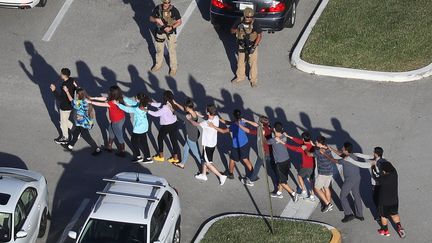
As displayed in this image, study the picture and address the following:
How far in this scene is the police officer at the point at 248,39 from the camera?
18891mm

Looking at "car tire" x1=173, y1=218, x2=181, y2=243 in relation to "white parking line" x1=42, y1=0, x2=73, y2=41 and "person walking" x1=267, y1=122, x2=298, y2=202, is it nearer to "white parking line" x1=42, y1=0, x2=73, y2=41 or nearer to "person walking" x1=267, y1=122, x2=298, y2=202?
"person walking" x1=267, y1=122, x2=298, y2=202

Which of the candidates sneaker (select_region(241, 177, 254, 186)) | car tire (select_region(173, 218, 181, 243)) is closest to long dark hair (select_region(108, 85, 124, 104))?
sneaker (select_region(241, 177, 254, 186))

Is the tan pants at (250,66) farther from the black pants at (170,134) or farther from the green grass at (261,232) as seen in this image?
the green grass at (261,232)

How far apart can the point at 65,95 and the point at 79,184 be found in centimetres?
170

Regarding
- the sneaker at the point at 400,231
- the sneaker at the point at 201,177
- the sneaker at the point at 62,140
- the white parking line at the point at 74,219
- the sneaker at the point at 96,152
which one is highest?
the sneaker at the point at 62,140

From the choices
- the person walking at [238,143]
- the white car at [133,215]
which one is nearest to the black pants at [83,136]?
the white car at [133,215]

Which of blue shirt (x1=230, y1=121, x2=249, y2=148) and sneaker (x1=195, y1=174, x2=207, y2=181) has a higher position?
blue shirt (x1=230, y1=121, x2=249, y2=148)

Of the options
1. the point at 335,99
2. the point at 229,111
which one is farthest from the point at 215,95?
the point at 335,99

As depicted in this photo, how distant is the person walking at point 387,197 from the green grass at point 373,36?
468cm

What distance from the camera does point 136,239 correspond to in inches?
574

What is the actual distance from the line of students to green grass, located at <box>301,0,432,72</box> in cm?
293

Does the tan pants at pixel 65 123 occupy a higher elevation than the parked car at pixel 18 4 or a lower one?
lower

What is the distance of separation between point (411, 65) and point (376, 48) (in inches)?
35.0

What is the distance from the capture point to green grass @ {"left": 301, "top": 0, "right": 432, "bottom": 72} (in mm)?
19719
